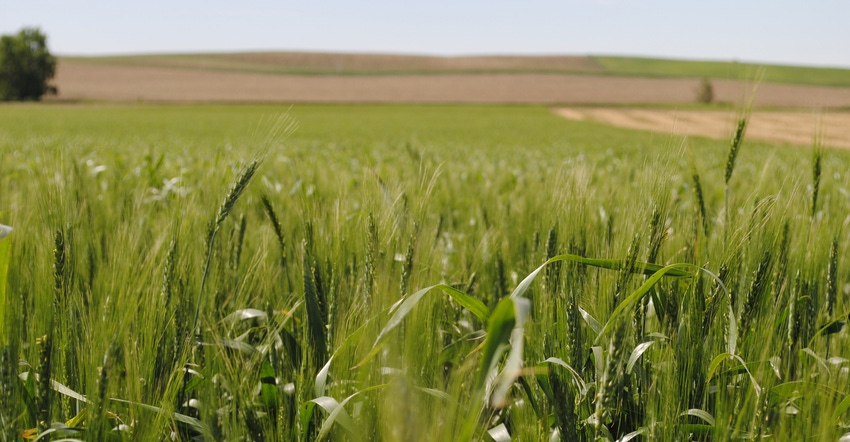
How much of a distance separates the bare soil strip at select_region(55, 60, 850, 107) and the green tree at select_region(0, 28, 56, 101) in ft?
6.99

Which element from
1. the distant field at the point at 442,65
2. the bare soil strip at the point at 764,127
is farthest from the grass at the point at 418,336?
the distant field at the point at 442,65

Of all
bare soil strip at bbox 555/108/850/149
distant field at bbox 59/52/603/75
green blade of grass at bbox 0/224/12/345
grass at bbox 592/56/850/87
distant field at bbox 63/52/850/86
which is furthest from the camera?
grass at bbox 592/56/850/87

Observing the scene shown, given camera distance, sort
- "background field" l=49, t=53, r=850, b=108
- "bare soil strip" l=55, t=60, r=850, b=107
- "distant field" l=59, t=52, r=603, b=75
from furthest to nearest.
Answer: "distant field" l=59, t=52, r=603, b=75, "background field" l=49, t=53, r=850, b=108, "bare soil strip" l=55, t=60, r=850, b=107

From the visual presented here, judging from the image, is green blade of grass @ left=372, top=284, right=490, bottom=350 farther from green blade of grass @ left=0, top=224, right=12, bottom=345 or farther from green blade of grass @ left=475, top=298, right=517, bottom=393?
green blade of grass @ left=0, top=224, right=12, bottom=345

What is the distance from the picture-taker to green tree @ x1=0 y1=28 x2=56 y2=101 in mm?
60906

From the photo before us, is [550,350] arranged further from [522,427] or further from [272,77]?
[272,77]

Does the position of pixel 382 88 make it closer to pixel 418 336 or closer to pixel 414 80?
pixel 414 80

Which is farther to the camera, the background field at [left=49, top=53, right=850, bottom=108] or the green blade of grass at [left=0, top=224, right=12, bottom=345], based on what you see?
the background field at [left=49, top=53, right=850, bottom=108]

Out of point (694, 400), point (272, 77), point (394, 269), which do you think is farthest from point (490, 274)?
point (272, 77)

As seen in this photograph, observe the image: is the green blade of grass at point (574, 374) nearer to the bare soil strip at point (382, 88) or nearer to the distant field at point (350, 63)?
the bare soil strip at point (382, 88)

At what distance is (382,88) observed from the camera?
209ft

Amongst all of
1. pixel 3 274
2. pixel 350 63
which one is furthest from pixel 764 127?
pixel 350 63

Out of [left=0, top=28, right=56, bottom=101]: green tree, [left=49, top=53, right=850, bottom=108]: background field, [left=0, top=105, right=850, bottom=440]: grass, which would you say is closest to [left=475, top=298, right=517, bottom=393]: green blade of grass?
[left=0, top=105, right=850, bottom=440]: grass

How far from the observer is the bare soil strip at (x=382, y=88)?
182 ft
